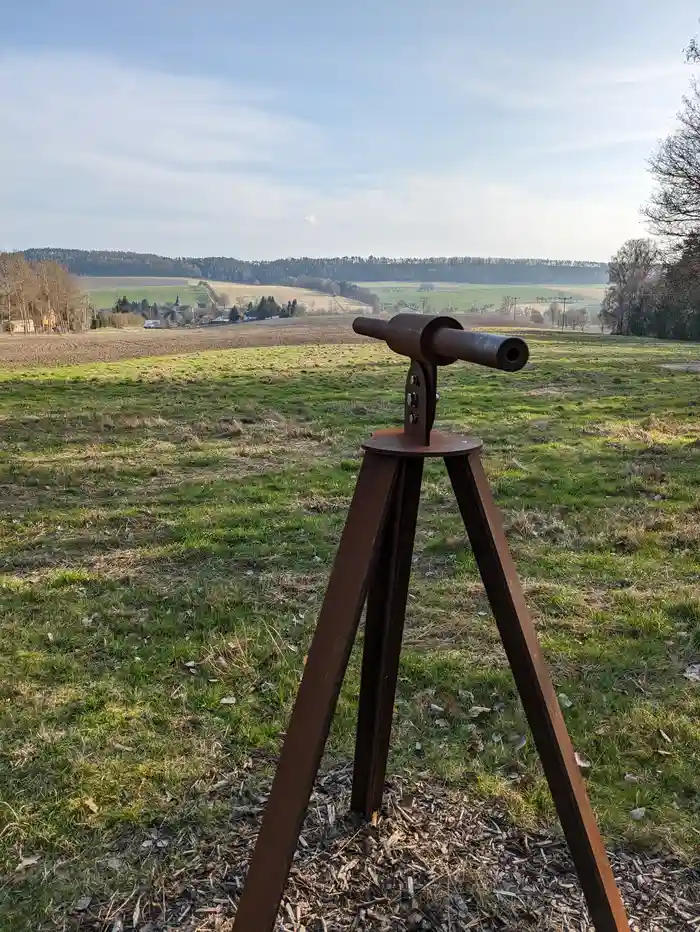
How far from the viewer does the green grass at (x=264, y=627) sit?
363 centimetres

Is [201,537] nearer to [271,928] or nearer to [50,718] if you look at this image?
[50,718]

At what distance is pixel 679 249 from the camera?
643 inches

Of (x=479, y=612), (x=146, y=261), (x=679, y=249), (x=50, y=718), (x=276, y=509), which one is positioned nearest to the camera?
(x=50, y=718)

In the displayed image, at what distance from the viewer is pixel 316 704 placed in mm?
2281

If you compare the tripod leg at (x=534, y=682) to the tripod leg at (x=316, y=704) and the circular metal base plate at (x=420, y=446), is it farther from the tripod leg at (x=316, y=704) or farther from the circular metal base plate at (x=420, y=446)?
the tripod leg at (x=316, y=704)

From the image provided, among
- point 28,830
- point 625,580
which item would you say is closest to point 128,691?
point 28,830

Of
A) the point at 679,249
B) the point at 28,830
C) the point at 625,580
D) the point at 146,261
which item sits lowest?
the point at 28,830

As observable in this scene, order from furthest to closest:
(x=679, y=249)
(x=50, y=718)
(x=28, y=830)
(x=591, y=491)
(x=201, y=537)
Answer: (x=679, y=249)
(x=591, y=491)
(x=201, y=537)
(x=50, y=718)
(x=28, y=830)

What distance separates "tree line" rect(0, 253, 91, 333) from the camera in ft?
176

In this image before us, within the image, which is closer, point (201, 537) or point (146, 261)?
point (201, 537)

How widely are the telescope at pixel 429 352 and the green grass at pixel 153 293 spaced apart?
105 metres

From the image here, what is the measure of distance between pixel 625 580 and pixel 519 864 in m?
3.59

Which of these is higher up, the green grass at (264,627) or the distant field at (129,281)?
the distant field at (129,281)

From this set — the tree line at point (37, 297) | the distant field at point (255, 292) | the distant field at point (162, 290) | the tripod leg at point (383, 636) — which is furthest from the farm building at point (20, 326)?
the tripod leg at point (383, 636)
